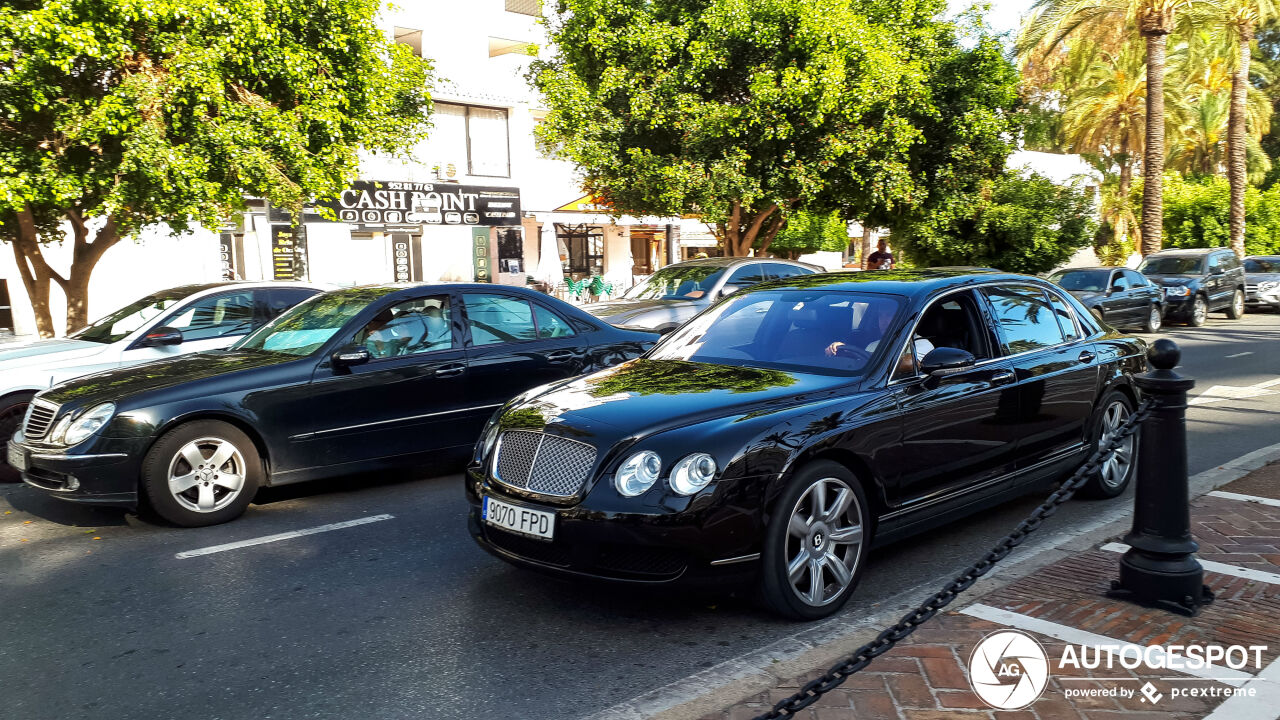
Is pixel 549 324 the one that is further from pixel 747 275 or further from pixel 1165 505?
pixel 747 275

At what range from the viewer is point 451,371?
23.3 ft

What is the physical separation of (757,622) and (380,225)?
20216 millimetres

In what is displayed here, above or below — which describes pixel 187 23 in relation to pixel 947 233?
above

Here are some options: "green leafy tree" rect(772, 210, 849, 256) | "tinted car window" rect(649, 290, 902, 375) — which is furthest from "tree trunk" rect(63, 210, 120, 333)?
"green leafy tree" rect(772, 210, 849, 256)

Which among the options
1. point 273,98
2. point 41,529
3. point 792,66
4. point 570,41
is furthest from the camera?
point 570,41

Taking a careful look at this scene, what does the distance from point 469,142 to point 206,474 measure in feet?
70.0

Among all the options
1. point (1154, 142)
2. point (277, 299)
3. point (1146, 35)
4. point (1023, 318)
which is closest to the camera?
point (1023, 318)

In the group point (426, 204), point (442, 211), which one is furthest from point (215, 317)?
point (442, 211)

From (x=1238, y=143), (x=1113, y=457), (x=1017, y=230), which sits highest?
(x=1238, y=143)

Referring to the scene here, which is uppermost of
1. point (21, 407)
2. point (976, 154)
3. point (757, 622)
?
point (976, 154)

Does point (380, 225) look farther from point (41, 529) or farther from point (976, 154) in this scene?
point (41, 529)

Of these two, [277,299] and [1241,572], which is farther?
[277,299]

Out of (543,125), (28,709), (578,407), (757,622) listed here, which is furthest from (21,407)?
(543,125)

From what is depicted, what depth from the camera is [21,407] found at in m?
7.81
